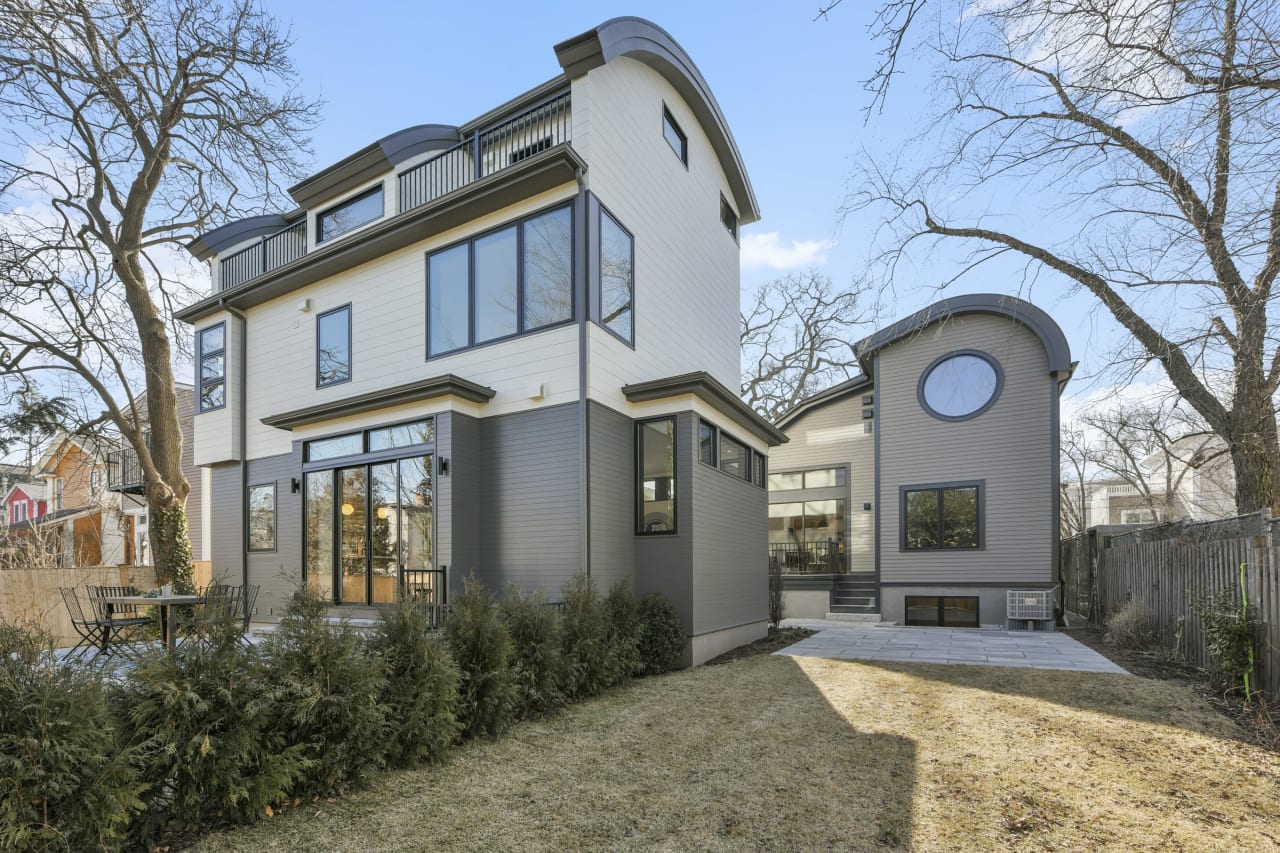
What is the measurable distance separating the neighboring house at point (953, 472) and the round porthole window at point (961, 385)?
19mm

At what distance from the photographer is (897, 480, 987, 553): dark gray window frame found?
1252 centimetres

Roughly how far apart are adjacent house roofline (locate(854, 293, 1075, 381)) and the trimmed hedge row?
9817mm

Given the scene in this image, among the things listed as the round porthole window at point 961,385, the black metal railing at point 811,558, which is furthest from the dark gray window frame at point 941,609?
the round porthole window at point 961,385

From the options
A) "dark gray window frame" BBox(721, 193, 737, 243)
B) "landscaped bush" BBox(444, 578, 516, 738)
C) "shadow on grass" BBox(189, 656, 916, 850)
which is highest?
"dark gray window frame" BBox(721, 193, 737, 243)

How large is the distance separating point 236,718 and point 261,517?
8.16m

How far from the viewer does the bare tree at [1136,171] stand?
14.2ft

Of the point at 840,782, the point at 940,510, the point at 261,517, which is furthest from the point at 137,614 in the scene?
the point at 940,510

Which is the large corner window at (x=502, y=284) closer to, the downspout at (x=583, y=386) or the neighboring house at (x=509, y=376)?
the neighboring house at (x=509, y=376)

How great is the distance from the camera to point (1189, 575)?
25.0 ft

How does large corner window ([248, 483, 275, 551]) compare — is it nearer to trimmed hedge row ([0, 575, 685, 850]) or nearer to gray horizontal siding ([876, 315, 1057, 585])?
trimmed hedge row ([0, 575, 685, 850])

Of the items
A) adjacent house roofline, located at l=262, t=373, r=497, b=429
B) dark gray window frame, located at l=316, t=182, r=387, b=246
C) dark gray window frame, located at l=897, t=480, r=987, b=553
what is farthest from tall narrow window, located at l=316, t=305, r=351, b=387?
dark gray window frame, located at l=897, t=480, r=987, b=553

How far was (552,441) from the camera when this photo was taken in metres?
7.96

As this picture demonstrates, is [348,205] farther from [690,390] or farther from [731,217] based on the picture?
[731,217]

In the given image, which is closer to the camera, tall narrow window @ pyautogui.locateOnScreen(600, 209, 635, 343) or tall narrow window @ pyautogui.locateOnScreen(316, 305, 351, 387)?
tall narrow window @ pyautogui.locateOnScreen(600, 209, 635, 343)
